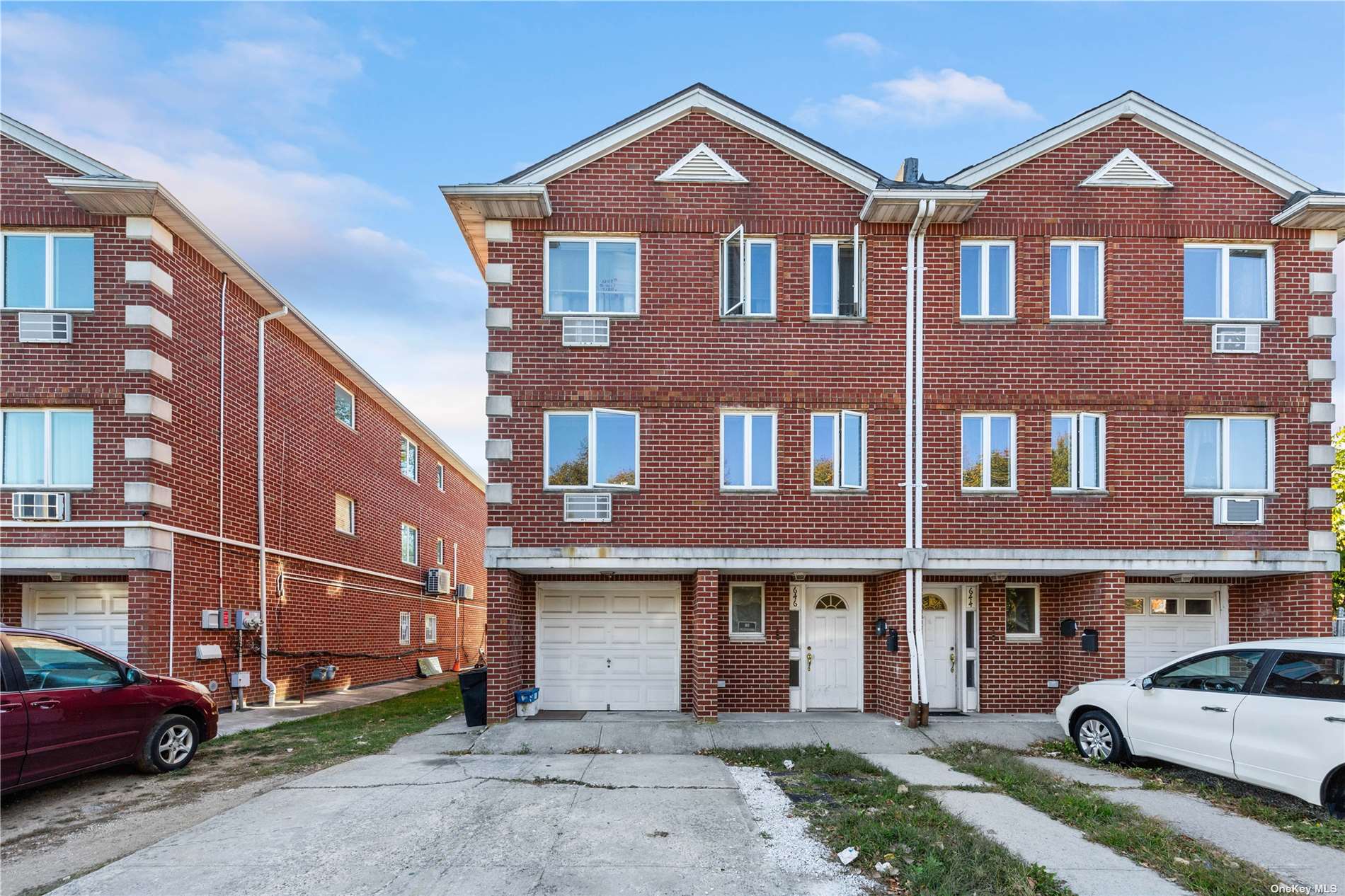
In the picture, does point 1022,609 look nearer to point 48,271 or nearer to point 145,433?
point 145,433

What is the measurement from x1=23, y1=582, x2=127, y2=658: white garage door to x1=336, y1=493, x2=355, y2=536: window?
679 centimetres

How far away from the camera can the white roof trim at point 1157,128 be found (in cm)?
1395

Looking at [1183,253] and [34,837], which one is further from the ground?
[1183,253]

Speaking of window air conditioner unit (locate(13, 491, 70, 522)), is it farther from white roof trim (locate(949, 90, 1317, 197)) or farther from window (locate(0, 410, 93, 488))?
white roof trim (locate(949, 90, 1317, 197))

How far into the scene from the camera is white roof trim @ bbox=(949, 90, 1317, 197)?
45.8 ft

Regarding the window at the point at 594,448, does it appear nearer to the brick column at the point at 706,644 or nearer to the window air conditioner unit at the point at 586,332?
the window air conditioner unit at the point at 586,332

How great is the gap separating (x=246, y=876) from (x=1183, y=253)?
595 inches

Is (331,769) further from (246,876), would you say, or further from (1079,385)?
(1079,385)

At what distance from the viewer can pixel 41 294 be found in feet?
44.0

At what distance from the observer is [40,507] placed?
12.9 m

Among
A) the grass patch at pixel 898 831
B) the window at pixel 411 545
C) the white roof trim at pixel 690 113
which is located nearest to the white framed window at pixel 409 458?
the window at pixel 411 545

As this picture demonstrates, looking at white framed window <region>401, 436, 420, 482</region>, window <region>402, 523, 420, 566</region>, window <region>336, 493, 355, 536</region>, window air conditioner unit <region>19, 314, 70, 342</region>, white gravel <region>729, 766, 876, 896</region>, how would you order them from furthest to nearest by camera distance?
white framed window <region>401, 436, 420, 482</region>
window <region>402, 523, 420, 566</region>
window <region>336, 493, 355, 536</region>
window air conditioner unit <region>19, 314, 70, 342</region>
white gravel <region>729, 766, 876, 896</region>

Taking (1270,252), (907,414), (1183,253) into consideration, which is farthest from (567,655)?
(1270,252)

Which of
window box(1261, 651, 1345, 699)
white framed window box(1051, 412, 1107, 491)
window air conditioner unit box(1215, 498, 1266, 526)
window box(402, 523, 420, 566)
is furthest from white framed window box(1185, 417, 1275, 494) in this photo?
window box(402, 523, 420, 566)
